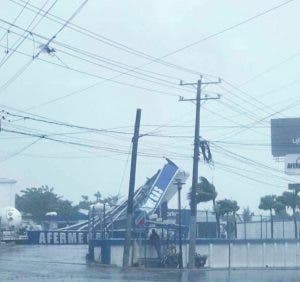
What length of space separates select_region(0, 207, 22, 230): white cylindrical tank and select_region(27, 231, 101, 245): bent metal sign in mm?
5134

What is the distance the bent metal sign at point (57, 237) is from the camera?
5628 centimetres

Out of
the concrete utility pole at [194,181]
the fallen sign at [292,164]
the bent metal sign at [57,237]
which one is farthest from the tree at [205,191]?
Answer: the concrete utility pole at [194,181]

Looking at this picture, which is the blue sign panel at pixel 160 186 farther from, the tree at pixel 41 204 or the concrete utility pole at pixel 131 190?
the tree at pixel 41 204

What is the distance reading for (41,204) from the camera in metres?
111

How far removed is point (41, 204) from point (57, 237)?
5452cm

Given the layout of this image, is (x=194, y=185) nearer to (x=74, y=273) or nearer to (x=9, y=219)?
(x=74, y=273)

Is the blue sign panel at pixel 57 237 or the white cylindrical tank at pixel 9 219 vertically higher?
the white cylindrical tank at pixel 9 219

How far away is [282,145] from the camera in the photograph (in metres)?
64.8

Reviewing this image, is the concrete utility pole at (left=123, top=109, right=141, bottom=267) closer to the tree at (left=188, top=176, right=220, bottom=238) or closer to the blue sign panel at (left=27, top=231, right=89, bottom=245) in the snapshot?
the blue sign panel at (left=27, top=231, right=89, bottom=245)

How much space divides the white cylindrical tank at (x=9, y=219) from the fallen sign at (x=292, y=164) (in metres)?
21.9

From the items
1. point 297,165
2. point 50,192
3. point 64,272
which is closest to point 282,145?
point 297,165

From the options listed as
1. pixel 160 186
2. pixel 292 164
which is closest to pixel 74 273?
pixel 160 186

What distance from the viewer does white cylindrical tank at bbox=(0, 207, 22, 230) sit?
203 feet

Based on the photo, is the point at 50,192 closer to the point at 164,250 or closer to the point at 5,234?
the point at 5,234
